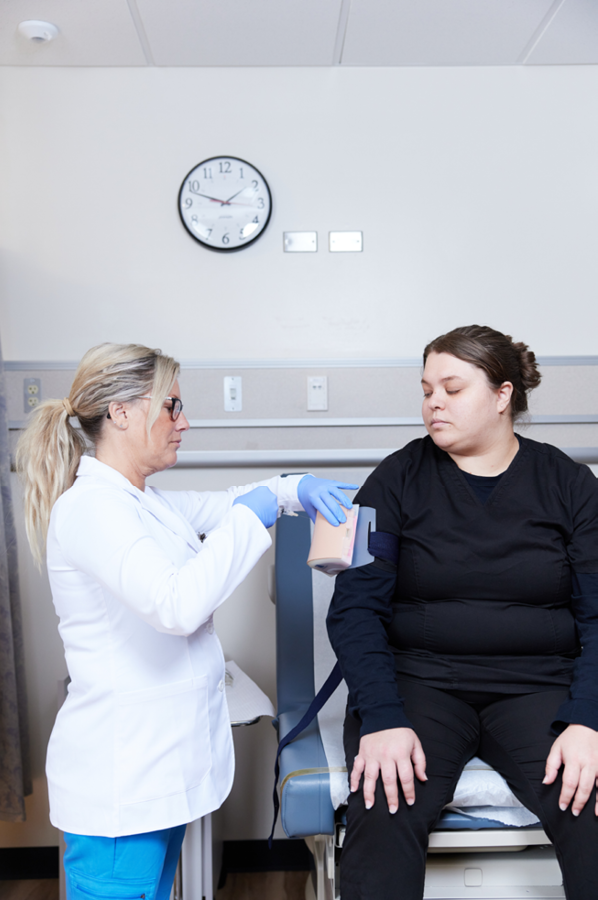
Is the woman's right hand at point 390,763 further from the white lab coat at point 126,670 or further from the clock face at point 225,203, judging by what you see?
the clock face at point 225,203

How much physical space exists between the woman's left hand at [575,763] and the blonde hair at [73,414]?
0.89 m

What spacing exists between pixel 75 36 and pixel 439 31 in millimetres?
Result: 1036

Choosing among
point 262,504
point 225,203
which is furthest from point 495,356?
point 225,203

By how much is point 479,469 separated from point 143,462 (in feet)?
2.33

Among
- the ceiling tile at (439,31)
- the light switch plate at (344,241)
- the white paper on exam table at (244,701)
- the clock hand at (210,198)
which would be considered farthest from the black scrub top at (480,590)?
the ceiling tile at (439,31)

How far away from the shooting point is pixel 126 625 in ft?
3.46

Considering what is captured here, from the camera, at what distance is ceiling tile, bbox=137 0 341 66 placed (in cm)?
179

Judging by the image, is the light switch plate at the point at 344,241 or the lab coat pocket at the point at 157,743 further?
the light switch plate at the point at 344,241

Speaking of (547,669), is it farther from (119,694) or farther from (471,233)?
(471,233)

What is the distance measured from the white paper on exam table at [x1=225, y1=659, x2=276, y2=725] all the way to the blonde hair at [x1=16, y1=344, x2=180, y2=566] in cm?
58

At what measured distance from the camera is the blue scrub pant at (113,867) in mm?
1023

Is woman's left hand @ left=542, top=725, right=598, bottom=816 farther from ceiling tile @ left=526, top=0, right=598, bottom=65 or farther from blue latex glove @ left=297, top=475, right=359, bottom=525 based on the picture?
ceiling tile @ left=526, top=0, right=598, bottom=65

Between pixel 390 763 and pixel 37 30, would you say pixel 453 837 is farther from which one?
pixel 37 30

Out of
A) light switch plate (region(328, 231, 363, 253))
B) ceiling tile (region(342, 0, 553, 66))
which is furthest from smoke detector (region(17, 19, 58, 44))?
light switch plate (region(328, 231, 363, 253))
